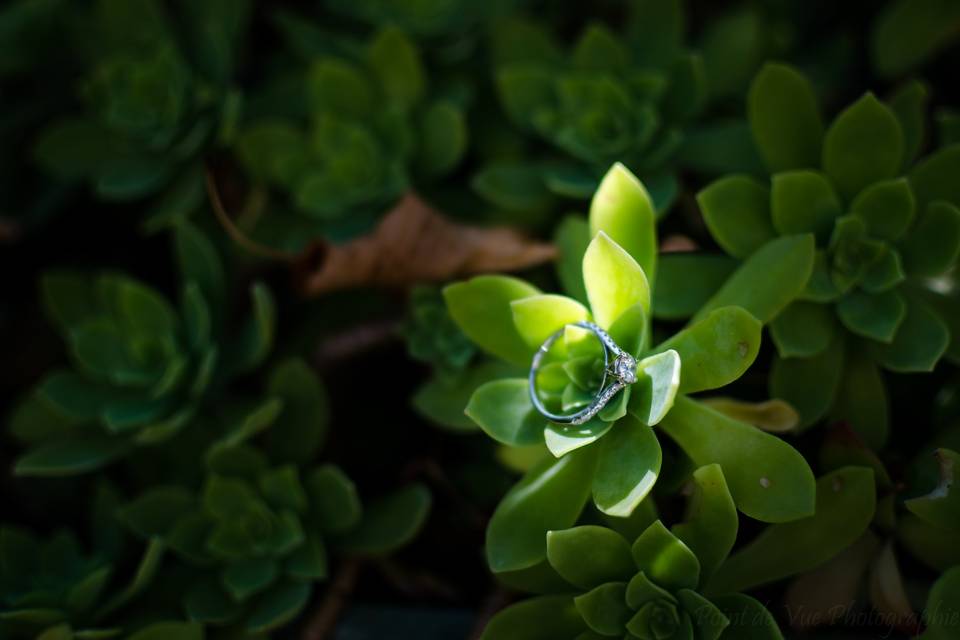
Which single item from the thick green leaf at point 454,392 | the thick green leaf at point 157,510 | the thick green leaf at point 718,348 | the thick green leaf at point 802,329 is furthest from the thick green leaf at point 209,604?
the thick green leaf at point 802,329

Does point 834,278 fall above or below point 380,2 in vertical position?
below

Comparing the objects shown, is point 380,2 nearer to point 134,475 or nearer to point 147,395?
point 147,395

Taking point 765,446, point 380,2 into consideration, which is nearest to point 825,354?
point 765,446

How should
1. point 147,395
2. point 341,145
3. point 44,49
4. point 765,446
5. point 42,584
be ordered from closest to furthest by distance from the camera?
point 765,446 < point 42,584 < point 147,395 < point 341,145 < point 44,49

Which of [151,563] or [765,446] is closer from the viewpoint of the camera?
[765,446]

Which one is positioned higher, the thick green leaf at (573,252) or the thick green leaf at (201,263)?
the thick green leaf at (573,252)

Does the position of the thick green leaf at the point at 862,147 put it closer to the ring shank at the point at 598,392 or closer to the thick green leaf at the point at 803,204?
the thick green leaf at the point at 803,204
